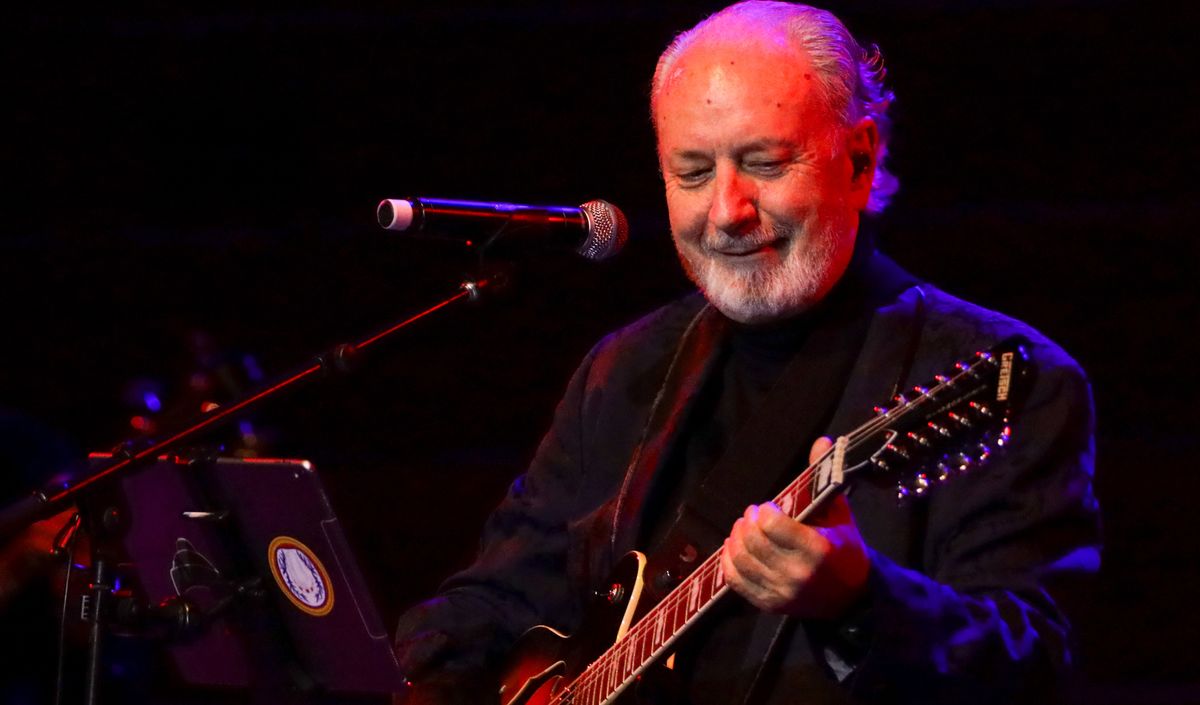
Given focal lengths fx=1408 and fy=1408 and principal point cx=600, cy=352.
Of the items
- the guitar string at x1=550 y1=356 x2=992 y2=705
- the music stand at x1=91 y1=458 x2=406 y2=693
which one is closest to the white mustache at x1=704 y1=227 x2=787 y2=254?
the guitar string at x1=550 y1=356 x2=992 y2=705

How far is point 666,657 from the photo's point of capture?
6.91 ft

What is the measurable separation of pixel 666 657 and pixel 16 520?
0.97 m

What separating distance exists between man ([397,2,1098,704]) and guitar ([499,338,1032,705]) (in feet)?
0.19

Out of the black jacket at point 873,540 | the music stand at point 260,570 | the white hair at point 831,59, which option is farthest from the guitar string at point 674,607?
the white hair at point 831,59

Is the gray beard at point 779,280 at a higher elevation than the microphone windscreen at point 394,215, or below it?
below

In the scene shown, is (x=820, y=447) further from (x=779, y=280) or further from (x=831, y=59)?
(x=831, y=59)

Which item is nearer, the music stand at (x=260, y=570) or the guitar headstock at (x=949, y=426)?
the guitar headstock at (x=949, y=426)

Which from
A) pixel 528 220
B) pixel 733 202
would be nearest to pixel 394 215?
pixel 528 220

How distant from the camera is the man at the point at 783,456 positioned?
182 centimetres

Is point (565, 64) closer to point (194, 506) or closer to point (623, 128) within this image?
point (623, 128)

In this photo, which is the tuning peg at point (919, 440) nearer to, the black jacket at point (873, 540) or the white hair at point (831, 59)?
the black jacket at point (873, 540)

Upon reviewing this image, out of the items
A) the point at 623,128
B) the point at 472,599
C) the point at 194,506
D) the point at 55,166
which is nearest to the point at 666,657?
the point at 472,599

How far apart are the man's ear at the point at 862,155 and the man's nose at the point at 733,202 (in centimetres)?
19

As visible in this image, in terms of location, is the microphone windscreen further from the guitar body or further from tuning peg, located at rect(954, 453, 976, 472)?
Result: tuning peg, located at rect(954, 453, 976, 472)
